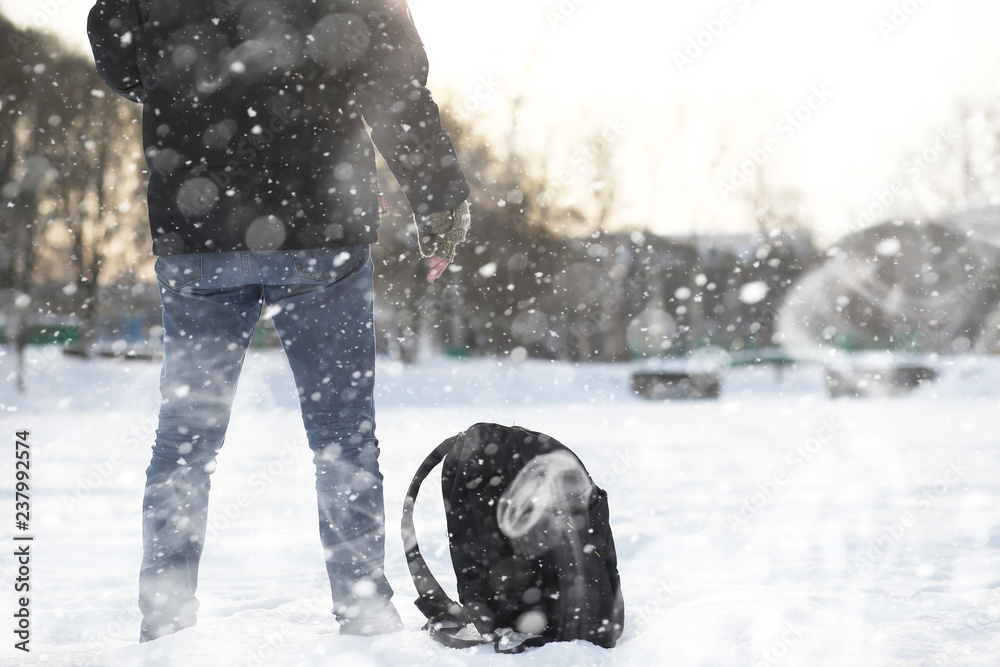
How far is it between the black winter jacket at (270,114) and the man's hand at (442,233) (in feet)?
0.14

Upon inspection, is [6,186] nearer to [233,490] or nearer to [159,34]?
[233,490]

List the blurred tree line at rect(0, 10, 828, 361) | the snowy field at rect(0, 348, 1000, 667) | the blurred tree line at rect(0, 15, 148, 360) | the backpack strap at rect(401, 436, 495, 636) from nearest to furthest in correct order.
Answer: the snowy field at rect(0, 348, 1000, 667)
the backpack strap at rect(401, 436, 495, 636)
the blurred tree line at rect(0, 15, 148, 360)
the blurred tree line at rect(0, 10, 828, 361)

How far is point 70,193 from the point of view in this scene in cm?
1579

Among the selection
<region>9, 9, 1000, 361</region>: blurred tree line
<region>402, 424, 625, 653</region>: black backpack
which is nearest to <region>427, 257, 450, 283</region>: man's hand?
<region>402, 424, 625, 653</region>: black backpack

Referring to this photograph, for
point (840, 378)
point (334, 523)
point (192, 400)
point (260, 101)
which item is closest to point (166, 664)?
point (334, 523)

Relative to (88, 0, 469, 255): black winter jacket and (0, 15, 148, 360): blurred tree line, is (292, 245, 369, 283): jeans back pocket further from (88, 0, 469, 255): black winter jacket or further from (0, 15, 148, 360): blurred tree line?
(0, 15, 148, 360): blurred tree line

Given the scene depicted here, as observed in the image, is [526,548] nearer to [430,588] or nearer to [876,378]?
[430,588]

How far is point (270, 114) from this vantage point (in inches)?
76.1

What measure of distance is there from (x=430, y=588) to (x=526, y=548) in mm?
313

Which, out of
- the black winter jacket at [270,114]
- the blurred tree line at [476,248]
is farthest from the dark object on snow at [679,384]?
the black winter jacket at [270,114]

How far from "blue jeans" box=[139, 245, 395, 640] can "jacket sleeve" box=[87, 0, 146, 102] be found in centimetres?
51

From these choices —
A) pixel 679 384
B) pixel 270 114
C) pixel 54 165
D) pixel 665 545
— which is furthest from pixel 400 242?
pixel 270 114

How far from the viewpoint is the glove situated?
6.76 feet

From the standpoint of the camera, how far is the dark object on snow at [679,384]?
45.4 feet
